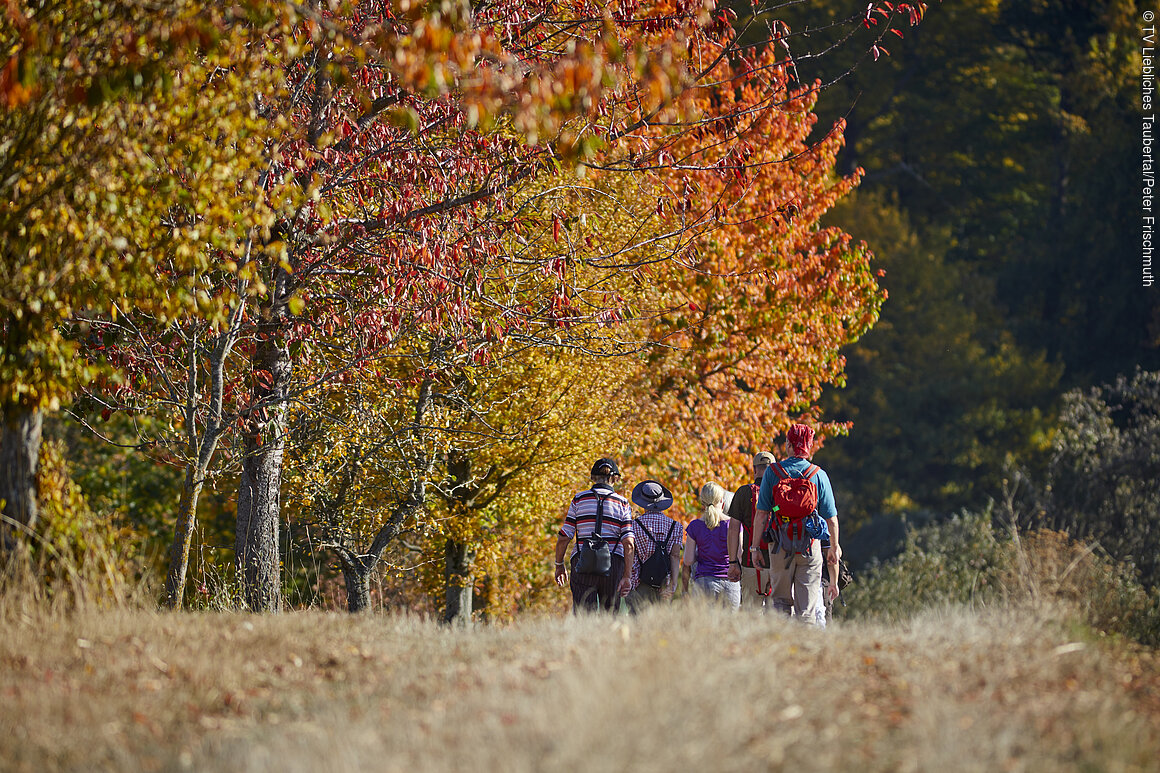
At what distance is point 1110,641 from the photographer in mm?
7273

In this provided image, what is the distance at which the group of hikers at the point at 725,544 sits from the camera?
801 cm

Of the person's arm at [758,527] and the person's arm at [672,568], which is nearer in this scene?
the person's arm at [758,527]

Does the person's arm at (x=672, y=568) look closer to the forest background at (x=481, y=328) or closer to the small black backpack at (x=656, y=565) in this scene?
the small black backpack at (x=656, y=565)

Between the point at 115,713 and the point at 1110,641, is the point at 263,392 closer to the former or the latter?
the point at 115,713

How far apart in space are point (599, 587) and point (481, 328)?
2.35 m

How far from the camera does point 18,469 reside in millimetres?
7031

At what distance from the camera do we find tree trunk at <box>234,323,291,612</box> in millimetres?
8984

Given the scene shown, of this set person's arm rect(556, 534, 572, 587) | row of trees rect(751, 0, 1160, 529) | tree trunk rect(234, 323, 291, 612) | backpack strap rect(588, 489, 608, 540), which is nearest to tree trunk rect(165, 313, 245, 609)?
tree trunk rect(234, 323, 291, 612)

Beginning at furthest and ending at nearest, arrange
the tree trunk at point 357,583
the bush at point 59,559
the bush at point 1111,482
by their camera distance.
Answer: the bush at point 1111,482
the tree trunk at point 357,583
the bush at point 59,559

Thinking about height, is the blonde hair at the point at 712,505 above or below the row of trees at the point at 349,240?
below

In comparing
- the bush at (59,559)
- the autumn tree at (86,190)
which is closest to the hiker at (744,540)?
the autumn tree at (86,190)

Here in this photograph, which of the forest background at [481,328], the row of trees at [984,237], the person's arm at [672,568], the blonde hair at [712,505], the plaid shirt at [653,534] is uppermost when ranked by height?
the row of trees at [984,237]

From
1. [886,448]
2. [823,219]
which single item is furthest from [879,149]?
[886,448]

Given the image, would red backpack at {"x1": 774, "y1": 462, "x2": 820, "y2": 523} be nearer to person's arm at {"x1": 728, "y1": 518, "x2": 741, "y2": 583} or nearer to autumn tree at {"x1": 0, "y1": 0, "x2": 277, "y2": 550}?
person's arm at {"x1": 728, "y1": 518, "x2": 741, "y2": 583}
